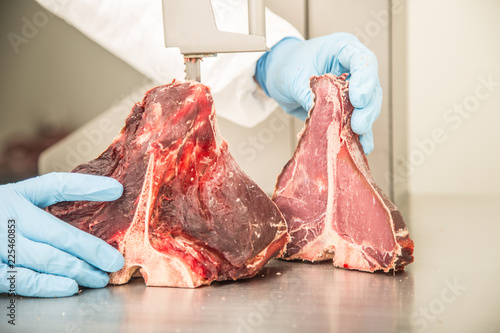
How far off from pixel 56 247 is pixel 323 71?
1.32m

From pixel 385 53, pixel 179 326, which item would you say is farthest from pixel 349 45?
pixel 179 326

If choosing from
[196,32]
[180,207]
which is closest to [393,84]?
[196,32]

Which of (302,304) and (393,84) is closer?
(302,304)

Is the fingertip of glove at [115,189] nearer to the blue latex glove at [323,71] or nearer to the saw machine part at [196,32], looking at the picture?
the saw machine part at [196,32]

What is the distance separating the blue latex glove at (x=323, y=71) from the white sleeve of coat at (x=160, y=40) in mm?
97

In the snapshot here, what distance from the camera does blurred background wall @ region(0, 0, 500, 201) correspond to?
2871mm

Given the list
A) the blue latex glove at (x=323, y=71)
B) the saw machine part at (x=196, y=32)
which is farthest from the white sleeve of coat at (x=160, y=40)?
the saw machine part at (x=196, y=32)

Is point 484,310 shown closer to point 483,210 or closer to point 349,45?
point 349,45

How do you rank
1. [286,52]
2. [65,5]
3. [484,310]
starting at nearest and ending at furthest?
1. [484,310]
2. [286,52]
3. [65,5]

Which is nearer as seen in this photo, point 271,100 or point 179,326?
point 179,326

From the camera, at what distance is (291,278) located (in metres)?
1.64

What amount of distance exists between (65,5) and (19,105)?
619 millimetres

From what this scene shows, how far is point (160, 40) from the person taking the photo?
282cm

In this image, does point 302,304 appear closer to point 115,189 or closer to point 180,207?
point 180,207
